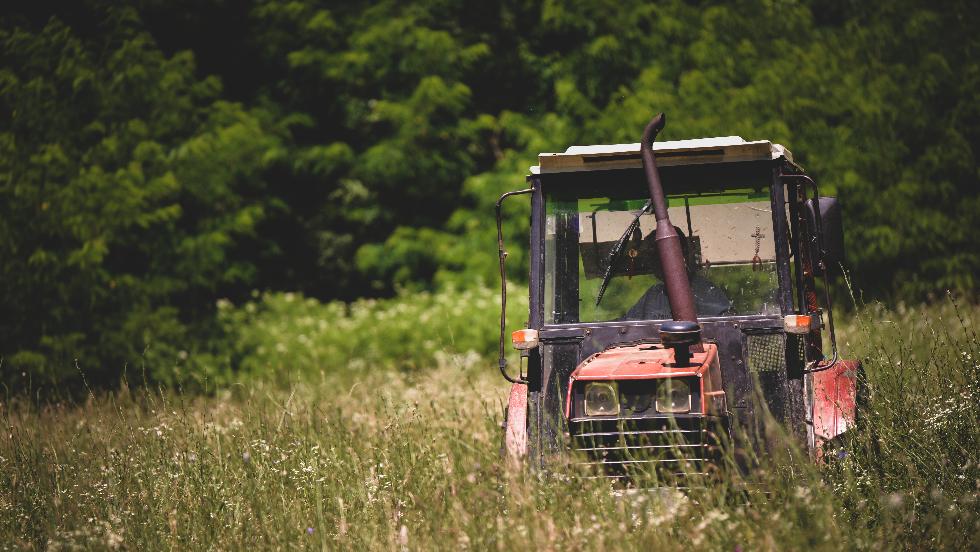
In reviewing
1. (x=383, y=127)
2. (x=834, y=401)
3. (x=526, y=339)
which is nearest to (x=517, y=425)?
(x=526, y=339)

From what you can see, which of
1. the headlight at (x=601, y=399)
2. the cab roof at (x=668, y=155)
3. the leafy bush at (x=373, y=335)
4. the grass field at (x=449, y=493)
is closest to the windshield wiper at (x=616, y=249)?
the cab roof at (x=668, y=155)

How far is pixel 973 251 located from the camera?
13727mm

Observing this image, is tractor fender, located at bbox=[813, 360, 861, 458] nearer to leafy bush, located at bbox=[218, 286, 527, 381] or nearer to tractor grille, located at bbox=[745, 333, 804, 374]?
tractor grille, located at bbox=[745, 333, 804, 374]

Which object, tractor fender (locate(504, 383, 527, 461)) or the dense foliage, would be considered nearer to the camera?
tractor fender (locate(504, 383, 527, 461))

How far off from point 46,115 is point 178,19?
857cm

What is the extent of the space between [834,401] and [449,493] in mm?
1910

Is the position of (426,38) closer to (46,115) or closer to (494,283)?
(494,283)

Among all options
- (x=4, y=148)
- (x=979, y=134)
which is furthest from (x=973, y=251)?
(x=4, y=148)

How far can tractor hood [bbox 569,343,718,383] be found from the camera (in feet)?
14.0

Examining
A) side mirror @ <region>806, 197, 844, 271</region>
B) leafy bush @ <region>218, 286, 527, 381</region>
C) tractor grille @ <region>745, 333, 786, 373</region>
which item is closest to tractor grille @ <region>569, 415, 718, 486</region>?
tractor grille @ <region>745, 333, 786, 373</region>

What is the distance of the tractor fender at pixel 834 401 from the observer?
4.76 m

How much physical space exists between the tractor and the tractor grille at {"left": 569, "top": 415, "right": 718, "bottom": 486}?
45mm

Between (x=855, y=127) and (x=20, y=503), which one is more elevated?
(x=855, y=127)

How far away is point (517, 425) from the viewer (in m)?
5.21
